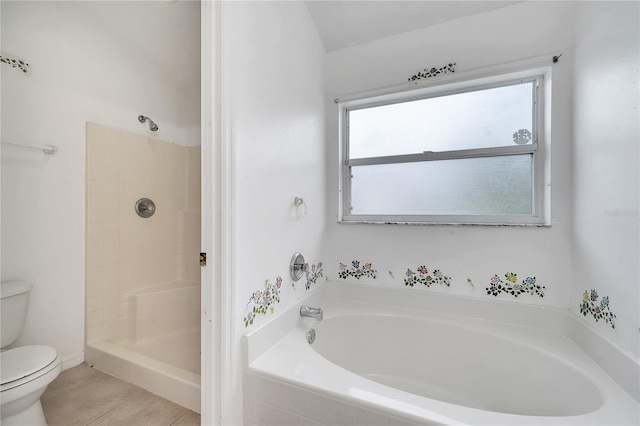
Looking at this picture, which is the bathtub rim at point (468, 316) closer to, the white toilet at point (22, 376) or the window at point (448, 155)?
the window at point (448, 155)

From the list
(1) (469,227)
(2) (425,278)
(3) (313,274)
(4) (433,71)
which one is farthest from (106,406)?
(4) (433,71)

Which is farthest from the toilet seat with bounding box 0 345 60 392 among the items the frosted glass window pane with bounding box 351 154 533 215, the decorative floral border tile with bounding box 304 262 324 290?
the frosted glass window pane with bounding box 351 154 533 215

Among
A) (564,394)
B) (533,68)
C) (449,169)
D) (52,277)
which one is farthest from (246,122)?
Result: (564,394)

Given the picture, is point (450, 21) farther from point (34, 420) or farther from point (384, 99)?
point (34, 420)

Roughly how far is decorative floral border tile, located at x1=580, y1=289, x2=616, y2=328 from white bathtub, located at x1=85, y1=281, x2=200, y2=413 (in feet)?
6.10

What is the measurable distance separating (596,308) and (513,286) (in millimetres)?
344

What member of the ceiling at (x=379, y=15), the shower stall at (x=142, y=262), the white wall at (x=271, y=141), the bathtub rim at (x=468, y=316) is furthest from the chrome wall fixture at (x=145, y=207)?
the ceiling at (x=379, y=15)

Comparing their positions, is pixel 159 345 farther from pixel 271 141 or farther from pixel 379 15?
pixel 379 15

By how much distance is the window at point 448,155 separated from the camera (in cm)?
149

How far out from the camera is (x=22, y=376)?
1.04 meters

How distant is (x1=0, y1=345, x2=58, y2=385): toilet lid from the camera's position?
104 cm

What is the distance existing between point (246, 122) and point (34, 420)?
157 centimetres

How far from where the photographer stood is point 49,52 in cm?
159

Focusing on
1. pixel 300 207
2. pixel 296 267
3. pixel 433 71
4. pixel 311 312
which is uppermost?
pixel 433 71
